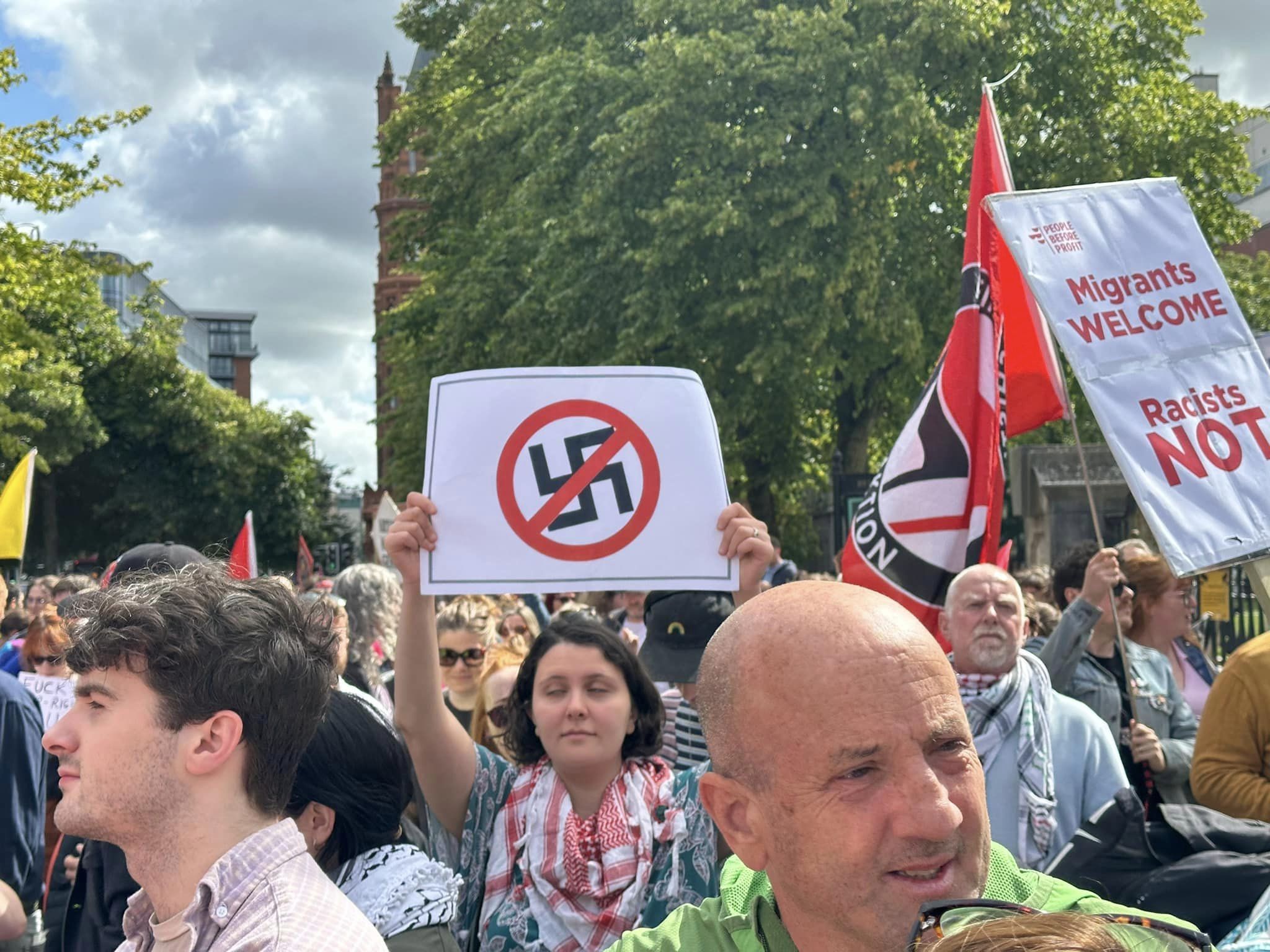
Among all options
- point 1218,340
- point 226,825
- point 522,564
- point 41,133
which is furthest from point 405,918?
point 41,133

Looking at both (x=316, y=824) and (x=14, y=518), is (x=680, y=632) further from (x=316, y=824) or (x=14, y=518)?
(x=14, y=518)

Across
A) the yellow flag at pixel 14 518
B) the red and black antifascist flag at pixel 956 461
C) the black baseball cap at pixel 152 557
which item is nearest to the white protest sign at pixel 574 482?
the black baseball cap at pixel 152 557

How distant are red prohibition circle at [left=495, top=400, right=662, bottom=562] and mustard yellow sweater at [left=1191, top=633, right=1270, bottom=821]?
1.74m

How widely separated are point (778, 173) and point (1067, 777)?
17.2 m

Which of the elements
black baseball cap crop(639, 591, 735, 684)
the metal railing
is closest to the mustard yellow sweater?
black baseball cap crop(639, 591, 735, 684)

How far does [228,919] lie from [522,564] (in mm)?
1376

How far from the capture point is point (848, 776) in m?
2.00

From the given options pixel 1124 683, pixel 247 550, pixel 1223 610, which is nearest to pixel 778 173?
pixel 1223 610

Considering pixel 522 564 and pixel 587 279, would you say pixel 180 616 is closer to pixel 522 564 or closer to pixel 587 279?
pixel 522 564

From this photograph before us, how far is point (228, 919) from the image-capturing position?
2.26 m

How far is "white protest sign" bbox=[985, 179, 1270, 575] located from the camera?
3986mm

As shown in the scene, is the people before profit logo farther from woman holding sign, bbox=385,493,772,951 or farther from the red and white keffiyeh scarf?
the red and white keffiyeh scarf

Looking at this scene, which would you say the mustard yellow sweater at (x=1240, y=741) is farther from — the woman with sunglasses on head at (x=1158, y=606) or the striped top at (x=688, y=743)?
the woman with sunglasses on head at (x=1158, y=606)

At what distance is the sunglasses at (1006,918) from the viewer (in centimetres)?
144
